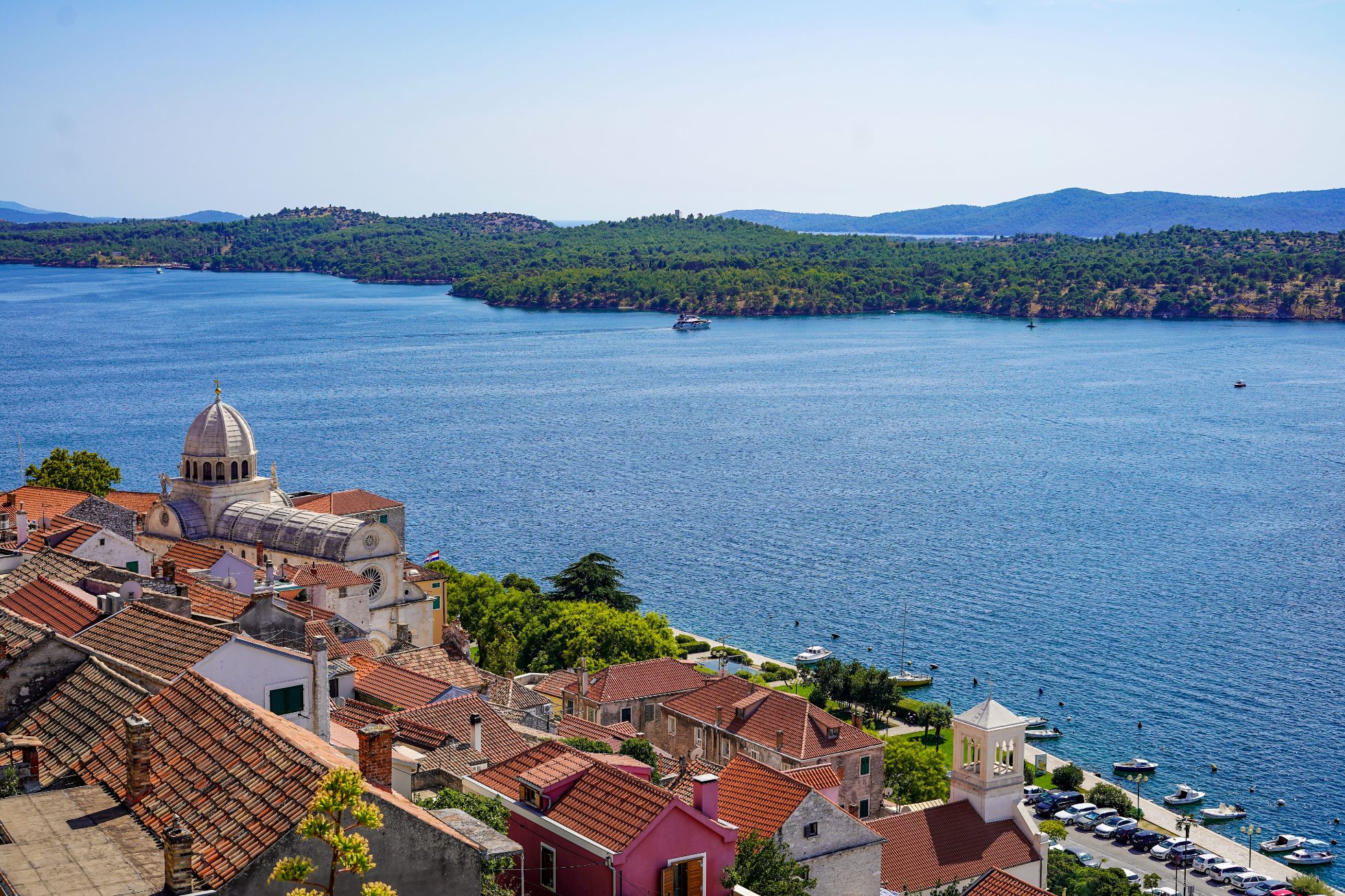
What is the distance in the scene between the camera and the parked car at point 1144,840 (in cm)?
4356

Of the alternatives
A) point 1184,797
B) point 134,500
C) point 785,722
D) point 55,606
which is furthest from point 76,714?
point 134,500

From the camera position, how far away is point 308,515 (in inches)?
1907

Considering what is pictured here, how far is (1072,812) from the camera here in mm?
45625

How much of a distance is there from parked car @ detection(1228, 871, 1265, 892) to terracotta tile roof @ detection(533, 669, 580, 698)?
2012cm

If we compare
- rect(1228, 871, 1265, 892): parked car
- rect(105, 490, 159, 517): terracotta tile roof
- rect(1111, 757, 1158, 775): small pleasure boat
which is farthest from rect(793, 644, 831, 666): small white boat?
rect(105, 490, 159, 517): terracotta tile roof

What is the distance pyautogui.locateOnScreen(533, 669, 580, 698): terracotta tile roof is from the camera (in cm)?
4622

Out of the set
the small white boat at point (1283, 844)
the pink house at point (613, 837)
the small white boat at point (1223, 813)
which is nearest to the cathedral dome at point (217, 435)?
the pink house at point (613, 837)

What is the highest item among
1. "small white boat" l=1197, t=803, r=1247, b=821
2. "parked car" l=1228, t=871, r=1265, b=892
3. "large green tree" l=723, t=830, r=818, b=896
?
"large green tree" l=723, t=830, r=818, b=896

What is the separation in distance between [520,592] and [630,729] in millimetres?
19588

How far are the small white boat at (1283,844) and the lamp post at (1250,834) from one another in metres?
0.43

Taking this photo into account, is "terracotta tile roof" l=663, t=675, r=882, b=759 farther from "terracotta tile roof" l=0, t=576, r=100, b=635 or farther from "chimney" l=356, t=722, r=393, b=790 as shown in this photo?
"chimney" l=356, t=722, r=393, b=790

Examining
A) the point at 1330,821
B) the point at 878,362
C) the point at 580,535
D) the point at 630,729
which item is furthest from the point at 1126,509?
the point at 878,362

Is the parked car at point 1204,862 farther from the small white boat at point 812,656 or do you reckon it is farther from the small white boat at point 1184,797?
the small white boat at point 812,656

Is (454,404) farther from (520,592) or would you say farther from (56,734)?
(56,734)
